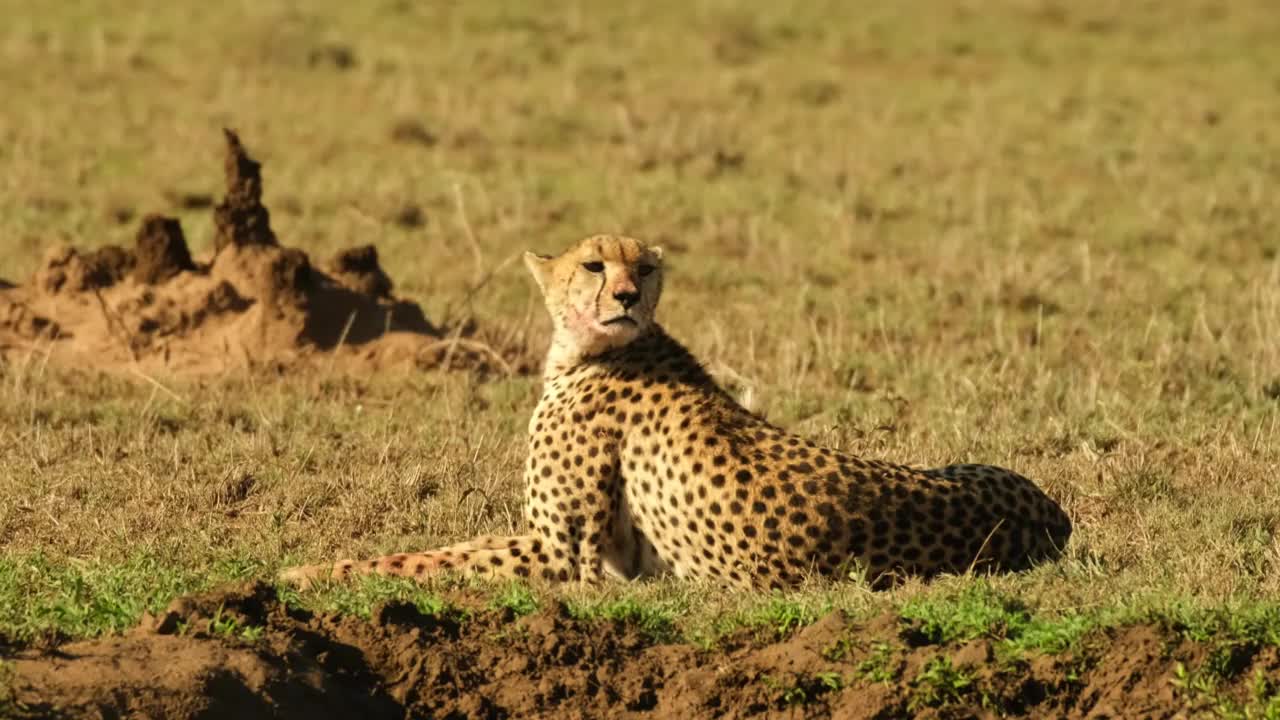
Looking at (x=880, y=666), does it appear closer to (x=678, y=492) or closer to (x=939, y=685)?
(x=939, y=685)

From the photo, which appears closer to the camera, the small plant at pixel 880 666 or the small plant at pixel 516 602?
the small plant at pixel 880 666

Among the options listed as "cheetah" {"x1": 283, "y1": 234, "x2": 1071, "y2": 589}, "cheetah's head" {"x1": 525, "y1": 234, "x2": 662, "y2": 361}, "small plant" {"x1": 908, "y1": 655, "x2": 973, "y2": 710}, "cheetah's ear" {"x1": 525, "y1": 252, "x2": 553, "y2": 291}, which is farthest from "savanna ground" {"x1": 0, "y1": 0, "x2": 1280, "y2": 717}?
"cheetah's ear" {"x1": 525, "y1": 252, "x2": 553, "y2": 291}

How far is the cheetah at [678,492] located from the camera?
223 inches

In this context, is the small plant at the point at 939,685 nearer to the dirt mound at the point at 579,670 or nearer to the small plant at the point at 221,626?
the dirt mound at the point at 579,670

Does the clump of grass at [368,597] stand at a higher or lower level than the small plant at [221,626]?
lower

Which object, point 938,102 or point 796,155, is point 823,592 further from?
point 938,102

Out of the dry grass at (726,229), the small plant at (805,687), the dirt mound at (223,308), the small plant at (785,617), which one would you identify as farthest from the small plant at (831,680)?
the dirt mound at (223,308)

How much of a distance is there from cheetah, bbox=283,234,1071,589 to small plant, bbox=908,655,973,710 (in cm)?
71

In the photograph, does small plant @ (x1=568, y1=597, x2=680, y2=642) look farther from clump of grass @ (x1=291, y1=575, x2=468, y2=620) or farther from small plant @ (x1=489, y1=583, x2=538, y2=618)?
clump of grass @ (x1=291, y1=575, x2=468, y2=620)

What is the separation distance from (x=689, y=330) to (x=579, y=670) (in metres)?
5.08

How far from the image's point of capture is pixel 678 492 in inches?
229

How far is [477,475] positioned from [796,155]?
7.10m

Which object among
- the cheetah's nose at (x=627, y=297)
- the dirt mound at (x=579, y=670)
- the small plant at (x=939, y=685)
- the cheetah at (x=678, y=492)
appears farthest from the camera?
the cheetah's nose at (x=627, y=297)

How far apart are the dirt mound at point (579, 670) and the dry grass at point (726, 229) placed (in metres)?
0.37
